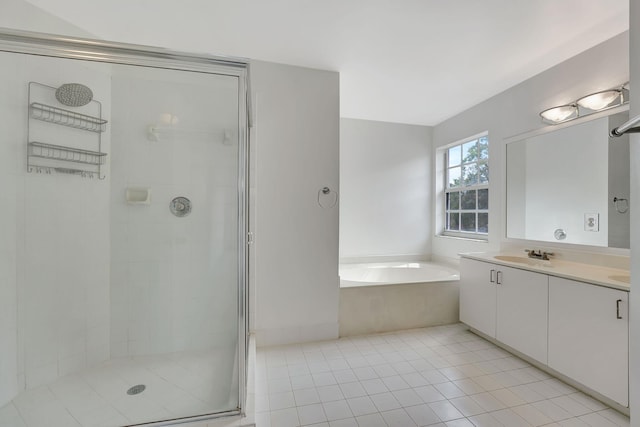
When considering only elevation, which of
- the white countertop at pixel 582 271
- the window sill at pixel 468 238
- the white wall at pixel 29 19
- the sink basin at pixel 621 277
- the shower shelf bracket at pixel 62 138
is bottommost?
the sink basin at pixel 621 277

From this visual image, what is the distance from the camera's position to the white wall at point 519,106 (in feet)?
7.03

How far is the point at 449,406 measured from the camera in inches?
68.3

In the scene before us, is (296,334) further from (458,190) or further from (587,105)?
(587,105)

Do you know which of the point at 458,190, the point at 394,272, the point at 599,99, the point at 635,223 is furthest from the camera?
the point at 458,190

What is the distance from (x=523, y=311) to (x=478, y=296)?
44 centimetres

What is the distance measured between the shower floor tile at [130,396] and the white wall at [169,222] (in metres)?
0.13

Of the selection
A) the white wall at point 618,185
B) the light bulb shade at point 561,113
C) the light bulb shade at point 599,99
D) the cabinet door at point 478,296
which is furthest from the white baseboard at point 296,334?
the light bulb shade at point 599,99

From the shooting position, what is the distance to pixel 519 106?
111 inches

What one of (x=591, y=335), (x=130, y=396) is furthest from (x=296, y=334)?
(x=591, y=335)

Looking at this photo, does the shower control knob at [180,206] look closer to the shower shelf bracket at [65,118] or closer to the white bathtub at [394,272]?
the shower shelf bracket at [65,118]

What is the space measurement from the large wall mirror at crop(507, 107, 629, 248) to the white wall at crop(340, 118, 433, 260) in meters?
1.25

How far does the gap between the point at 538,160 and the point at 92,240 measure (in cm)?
376

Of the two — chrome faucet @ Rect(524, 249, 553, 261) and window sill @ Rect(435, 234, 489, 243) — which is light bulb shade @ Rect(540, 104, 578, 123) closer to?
chrome faucet @ Rect(524, 249, 553, 261)

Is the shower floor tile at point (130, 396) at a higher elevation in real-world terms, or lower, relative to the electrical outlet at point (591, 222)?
lower
